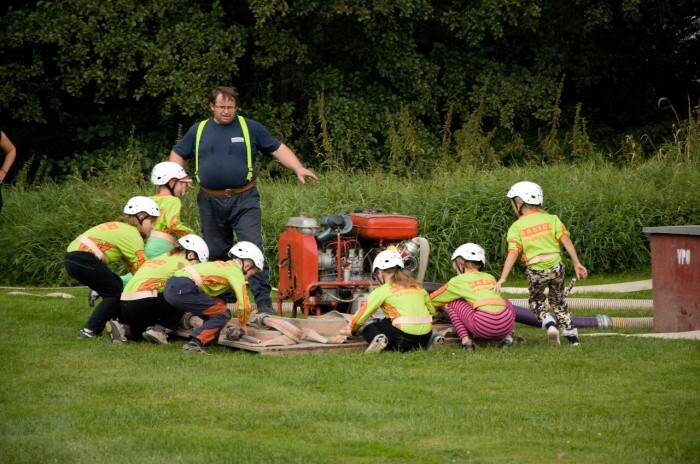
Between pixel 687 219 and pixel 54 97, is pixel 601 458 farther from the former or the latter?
pixel 54 97

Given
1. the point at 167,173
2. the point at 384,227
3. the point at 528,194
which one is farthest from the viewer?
the point at 167,173

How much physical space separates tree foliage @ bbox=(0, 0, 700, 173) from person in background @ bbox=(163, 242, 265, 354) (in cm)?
1053

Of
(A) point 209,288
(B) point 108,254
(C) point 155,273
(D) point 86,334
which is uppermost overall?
(B) point 108,254

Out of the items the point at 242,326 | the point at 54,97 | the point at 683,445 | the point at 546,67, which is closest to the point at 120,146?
the point at 54,97

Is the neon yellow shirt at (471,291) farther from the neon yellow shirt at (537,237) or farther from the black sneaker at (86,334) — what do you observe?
the black sneaker at (86,334)

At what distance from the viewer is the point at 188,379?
927 centimetres

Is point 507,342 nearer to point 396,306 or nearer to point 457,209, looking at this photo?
point 396,306

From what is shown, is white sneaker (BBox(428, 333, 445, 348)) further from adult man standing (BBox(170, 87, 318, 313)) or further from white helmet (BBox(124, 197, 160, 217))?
white helmet (BBox(124, 197, 160, 217))

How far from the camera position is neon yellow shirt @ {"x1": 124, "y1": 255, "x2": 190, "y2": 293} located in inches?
445

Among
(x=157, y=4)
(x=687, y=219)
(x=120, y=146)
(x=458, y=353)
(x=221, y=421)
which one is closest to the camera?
(x=221, y=421)

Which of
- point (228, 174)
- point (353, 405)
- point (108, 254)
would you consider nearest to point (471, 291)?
point (228, 174)

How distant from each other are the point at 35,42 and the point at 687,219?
12.3 m

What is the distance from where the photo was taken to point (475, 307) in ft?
35.9

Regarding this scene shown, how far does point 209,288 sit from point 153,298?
0.57m
